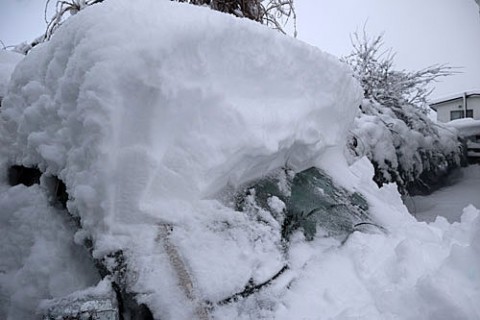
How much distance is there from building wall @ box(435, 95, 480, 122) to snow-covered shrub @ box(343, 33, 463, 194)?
10.2 meters

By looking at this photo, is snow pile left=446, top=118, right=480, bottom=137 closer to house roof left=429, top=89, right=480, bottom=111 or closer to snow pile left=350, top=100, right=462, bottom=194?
snow pile left=350, top=100, right=462, bottom=194

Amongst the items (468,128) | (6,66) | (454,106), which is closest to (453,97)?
(454,106)

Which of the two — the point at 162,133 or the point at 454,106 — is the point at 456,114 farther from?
the point at 162,133

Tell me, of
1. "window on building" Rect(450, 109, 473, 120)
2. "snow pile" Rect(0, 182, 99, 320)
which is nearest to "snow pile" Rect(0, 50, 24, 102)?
"snow pile" Rect(0, 182, 99, 320)

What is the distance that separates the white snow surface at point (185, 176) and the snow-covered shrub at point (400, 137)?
2.24 meters

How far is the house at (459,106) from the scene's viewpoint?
46.0ft

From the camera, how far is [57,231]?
1225 millimetres

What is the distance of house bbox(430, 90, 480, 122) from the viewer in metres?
14.0

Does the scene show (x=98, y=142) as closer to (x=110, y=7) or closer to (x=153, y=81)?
(x=153, y=81)

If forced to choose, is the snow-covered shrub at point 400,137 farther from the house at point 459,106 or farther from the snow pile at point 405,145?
the house at point 459,106

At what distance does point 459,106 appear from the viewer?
573 inches

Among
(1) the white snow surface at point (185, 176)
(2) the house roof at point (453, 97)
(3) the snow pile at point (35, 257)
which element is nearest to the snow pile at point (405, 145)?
(1) the white snow surface at point (185, 176)

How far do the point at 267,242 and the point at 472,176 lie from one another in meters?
4.88

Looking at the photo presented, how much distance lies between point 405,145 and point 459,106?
42.1ft
